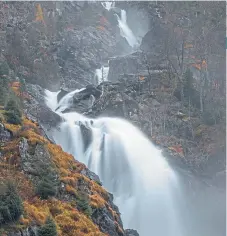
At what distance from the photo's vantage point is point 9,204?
62.6 feet

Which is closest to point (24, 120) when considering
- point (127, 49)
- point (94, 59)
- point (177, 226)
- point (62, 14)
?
point (177, 226)

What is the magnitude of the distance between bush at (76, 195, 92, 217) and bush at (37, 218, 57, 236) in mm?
4952

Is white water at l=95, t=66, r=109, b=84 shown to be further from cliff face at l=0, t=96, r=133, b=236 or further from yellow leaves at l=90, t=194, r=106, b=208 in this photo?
yellow leaves at l=90, t=194, r=106, b=208

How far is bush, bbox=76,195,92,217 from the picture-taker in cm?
2406

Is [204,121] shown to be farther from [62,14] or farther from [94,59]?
[62,14]

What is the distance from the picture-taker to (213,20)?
7600 centimetres

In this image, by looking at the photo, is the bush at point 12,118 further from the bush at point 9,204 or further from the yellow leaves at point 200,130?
the yellow leaves at point 200,130

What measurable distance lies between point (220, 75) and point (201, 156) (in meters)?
19.8

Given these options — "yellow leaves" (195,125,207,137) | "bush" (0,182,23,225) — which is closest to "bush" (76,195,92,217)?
"bush" (0,182,23,225)

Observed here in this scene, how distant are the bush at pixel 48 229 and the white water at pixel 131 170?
23.2 metres

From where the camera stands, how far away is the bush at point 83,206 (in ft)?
78.9

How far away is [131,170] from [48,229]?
2869 centimetres

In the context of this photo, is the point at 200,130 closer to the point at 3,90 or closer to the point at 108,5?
the point at 3,90

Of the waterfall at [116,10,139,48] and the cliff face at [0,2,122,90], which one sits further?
the waterfall at [116,10,139,48]
